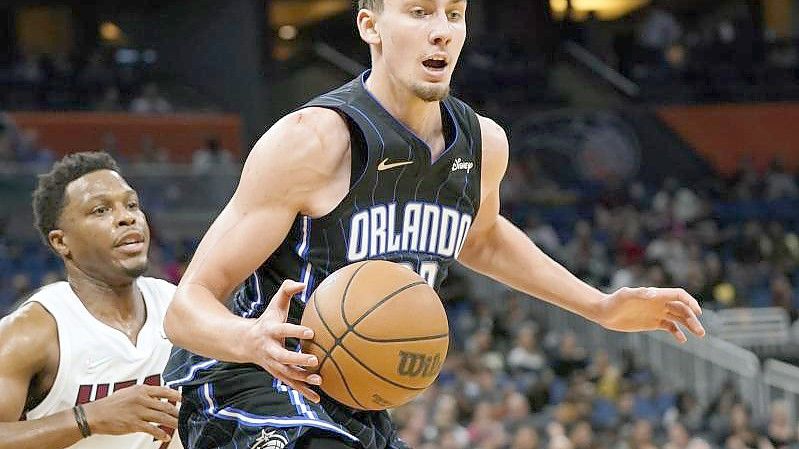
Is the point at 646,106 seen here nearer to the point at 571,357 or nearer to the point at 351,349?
the point at 571,357

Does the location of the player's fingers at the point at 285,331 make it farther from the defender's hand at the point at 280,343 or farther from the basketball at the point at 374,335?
the basketball at the point at 374,335

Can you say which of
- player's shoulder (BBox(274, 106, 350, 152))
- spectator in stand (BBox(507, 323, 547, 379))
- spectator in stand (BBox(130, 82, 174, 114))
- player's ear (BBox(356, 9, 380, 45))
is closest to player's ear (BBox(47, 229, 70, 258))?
player's shoulder (BBox(274, 106, 350, 152))

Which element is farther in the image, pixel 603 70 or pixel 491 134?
pixel 603 70

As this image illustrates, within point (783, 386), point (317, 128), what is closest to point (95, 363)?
point (317, 128)

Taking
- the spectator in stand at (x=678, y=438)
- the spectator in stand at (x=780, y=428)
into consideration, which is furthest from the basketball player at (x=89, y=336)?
the spectator in stand at (x=780, y=428)

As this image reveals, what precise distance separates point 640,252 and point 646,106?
4277 mm

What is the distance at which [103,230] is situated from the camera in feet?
13.4

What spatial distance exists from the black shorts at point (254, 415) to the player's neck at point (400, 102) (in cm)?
76

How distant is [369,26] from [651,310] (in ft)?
3.69

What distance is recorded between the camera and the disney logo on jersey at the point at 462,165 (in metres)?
3.55

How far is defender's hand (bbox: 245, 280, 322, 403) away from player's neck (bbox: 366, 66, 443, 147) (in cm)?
85

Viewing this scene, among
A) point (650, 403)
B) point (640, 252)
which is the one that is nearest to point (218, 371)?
point (650, 403)

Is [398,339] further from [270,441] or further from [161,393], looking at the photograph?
[161,393]

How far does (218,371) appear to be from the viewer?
341 centimetres
